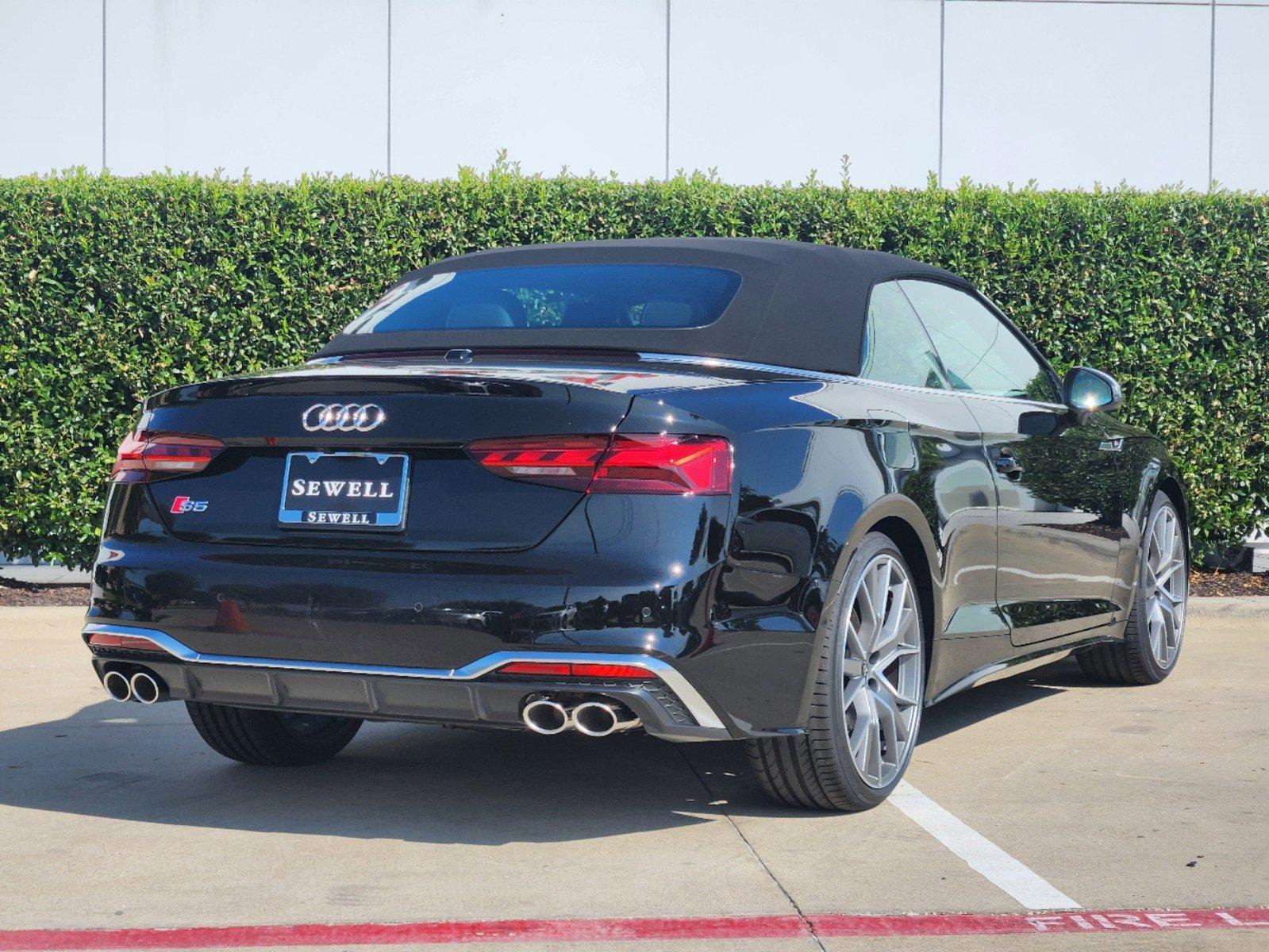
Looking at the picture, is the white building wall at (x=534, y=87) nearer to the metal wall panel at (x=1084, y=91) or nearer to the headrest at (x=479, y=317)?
the metal wall panel at (x=1084, y=91)

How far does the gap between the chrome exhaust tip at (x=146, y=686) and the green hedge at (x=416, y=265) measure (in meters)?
5.11

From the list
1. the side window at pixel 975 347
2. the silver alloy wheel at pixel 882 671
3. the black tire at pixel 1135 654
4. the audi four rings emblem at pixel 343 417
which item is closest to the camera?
the audi four rings emblem at pixel 343 417

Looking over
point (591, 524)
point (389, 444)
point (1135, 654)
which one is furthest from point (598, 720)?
point (1135, 654)

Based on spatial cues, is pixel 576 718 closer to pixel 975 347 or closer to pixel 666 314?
pixel 666 314

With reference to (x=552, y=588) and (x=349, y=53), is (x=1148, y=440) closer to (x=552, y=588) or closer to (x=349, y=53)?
(x=552, y=588)

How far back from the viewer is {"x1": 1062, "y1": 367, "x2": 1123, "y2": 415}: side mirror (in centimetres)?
580

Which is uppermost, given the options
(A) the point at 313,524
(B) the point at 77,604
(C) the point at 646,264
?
(C) the point at 646,264

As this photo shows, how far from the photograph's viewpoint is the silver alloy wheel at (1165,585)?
6.54 metres

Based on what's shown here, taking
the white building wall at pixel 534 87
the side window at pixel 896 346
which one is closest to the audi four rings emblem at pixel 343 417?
the side window at pixel 896 346

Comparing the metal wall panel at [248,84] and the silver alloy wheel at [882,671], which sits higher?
the metal wall panel at [248,84]

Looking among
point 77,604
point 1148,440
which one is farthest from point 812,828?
point 77,604

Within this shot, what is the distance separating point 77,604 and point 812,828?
595cm

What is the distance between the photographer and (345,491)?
12.7 feet

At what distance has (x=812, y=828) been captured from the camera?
418cm
